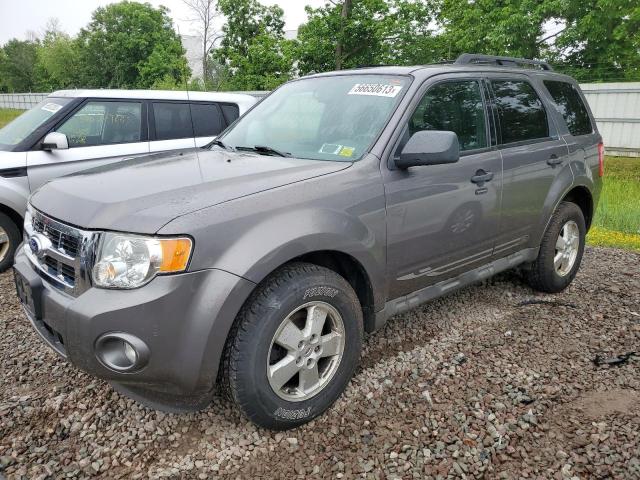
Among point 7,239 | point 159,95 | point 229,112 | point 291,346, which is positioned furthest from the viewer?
point 229,112

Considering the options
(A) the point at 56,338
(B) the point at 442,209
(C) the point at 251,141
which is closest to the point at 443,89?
(B) the point at 442,209

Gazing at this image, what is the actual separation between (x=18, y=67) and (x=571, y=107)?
275ft

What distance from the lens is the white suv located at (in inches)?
200

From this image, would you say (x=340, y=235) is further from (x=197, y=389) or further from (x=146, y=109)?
(x=146, y=109)

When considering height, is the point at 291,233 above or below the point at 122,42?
below

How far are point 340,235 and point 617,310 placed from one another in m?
2.84

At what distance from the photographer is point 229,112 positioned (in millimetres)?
6559

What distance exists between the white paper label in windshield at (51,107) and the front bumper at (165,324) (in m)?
4.00

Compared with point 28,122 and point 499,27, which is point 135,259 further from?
point 499,27

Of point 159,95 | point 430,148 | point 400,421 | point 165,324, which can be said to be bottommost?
point 400,421

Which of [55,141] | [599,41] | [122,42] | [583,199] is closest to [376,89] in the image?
[583,199]

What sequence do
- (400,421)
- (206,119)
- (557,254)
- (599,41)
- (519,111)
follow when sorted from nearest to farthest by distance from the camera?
(400,421) < (519,111) < (557,254) < (206,119) < (599,41)

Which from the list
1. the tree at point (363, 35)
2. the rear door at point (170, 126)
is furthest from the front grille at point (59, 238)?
the tree at point (363, 35)

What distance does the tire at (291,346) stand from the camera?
2.29 meters
